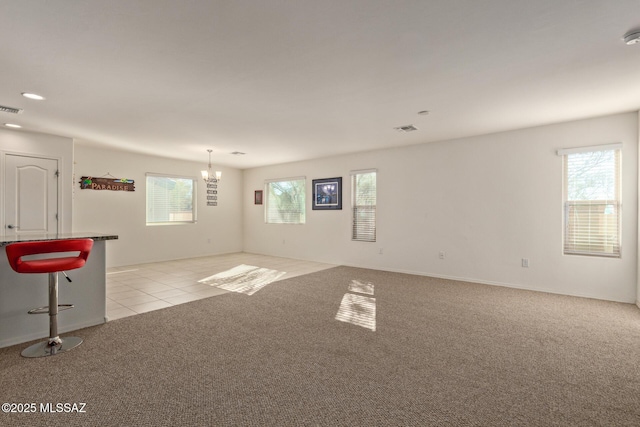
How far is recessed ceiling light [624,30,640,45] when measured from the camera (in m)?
2.30

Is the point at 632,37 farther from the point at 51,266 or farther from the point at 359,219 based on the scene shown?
the point at 359,219

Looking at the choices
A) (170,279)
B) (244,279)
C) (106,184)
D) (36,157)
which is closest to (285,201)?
(244,279)

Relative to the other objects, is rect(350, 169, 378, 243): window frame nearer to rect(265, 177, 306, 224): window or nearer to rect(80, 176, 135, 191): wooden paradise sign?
rect(265, 177, 306, 224): window

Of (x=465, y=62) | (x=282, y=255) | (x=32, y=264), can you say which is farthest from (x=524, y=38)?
(x=282, y=255)

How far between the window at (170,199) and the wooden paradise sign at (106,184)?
0.49 m

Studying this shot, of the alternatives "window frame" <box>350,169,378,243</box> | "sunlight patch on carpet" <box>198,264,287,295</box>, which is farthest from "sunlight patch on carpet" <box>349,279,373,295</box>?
"window frame" <box>350,169,378,243</box>

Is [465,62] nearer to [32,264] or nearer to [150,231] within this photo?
[32,264]

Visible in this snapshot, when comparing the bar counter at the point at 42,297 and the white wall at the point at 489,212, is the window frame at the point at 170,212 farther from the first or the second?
the bar counter at the point at 42,297

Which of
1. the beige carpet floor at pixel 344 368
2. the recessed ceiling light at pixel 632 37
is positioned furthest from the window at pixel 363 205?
the recessed ceiling light at pixel 632 37

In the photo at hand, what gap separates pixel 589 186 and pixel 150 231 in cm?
834

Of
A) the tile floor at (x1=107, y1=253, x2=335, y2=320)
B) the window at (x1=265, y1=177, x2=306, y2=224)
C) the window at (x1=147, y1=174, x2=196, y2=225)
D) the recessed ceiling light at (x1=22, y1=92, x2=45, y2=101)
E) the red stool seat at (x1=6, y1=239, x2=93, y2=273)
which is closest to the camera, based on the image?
the red stool seat at (x1=6, y1=239, x2=93, y2=273)

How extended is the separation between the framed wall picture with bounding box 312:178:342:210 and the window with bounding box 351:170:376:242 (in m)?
0.37

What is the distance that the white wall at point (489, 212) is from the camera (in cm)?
429

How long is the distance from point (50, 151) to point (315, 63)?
17.0 feet
